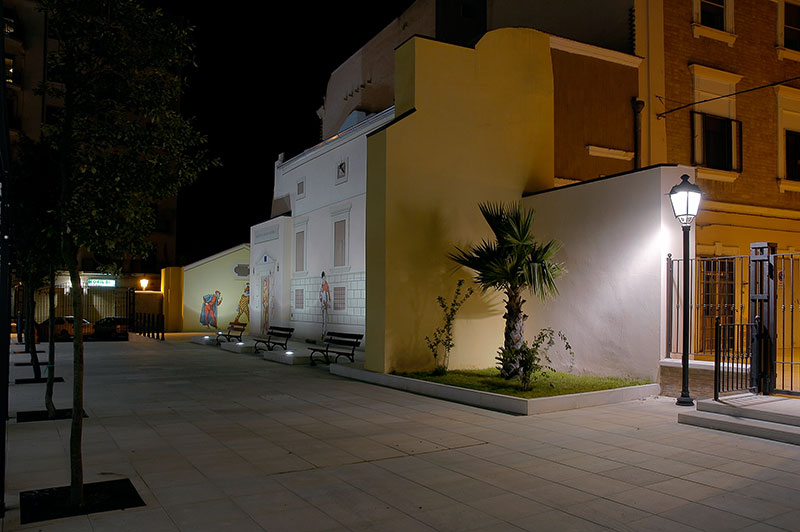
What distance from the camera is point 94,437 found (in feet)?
26.7

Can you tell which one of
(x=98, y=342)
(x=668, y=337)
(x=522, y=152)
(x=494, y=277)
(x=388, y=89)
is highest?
(x=388, y=89)

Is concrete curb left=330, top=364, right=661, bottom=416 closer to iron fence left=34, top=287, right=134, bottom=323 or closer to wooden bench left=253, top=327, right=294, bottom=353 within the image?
wooden bench left=253, top=327, right=294, bottom=353

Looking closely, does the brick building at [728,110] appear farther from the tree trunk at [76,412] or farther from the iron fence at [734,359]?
the tree trunk at [76,412]

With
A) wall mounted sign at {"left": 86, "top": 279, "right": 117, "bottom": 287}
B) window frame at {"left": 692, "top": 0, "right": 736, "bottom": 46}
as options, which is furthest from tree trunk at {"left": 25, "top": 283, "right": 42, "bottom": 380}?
window frame at {"left": 692, "top": 0, "right": 736, "bottom": 46}

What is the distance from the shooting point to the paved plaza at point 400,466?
5.21 metres

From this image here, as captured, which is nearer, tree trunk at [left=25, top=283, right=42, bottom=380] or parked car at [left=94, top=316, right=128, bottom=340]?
tree trunk at [left=25, top=283, right=42, bottom=380]

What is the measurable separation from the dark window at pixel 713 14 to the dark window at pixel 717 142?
2589mm

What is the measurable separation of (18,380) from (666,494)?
13.3 m

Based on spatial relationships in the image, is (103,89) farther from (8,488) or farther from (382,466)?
(382,466)

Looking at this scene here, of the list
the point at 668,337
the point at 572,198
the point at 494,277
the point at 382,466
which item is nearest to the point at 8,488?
the point at 382,466

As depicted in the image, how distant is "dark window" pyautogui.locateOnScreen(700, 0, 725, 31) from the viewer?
1672 cm

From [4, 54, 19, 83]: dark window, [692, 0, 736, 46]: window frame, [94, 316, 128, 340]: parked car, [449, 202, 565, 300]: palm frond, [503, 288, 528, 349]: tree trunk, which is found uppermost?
[4, 54, 19, 83]: dark window

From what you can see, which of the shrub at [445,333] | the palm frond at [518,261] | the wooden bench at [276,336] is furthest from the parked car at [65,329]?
the palm frond at [518,261]

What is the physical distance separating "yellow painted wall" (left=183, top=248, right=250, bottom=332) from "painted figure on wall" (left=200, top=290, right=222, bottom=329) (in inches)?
6.7
